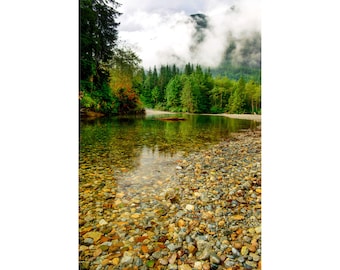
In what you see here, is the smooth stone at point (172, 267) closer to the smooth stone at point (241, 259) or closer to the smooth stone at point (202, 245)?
the smooth stone at point (202, 245)

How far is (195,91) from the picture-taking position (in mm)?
3148

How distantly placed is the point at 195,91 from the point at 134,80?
0.87 metres

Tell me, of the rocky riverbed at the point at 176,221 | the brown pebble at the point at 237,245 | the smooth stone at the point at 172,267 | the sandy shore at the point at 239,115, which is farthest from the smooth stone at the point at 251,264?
the sandy shore at the point at 239,115

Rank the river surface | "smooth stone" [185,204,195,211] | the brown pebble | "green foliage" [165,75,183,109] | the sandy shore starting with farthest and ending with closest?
the sandy shore
"green foliage" [165,75,183,109]
the river surface
"smooth stone" [185,204,195,211]
the brown pebble

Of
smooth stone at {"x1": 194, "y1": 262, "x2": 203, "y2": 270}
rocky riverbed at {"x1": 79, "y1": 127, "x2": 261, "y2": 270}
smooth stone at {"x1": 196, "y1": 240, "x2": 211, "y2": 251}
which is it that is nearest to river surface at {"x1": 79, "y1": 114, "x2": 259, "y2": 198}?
rocky riverbed at {"x1": 79, "y1": 127, "x2": 261, "y2": 270}

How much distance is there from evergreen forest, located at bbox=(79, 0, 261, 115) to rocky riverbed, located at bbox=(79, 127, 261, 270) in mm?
919

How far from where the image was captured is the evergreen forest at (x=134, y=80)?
2408mm

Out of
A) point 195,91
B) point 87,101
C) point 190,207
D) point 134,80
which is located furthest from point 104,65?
point 190,207

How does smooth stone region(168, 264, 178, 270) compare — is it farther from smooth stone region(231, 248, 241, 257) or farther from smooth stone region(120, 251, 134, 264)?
smooth stone region(231, 248, 241, 257)

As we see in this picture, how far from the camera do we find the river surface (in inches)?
91.9

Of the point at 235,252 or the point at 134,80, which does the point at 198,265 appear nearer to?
the point at 235,252

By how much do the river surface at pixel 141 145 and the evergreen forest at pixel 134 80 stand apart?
0.77ft
